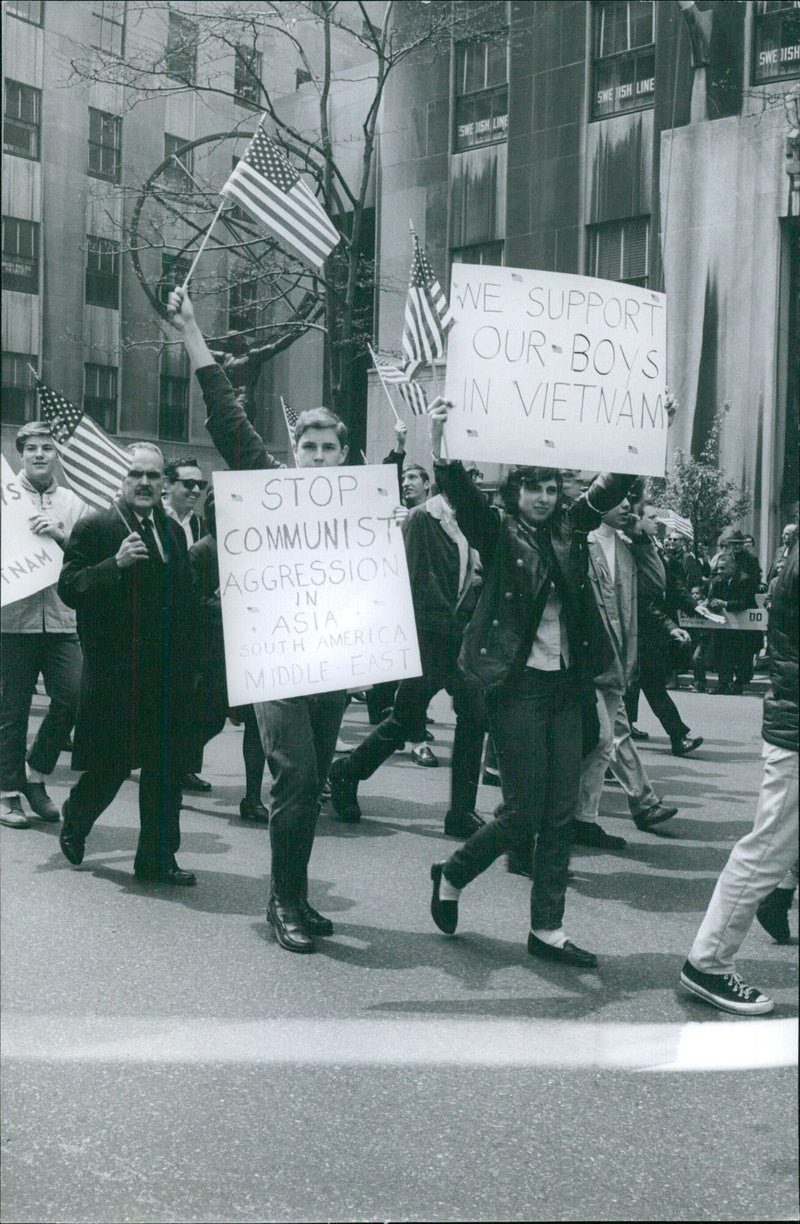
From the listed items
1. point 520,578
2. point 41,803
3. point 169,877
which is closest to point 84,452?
point 520,578

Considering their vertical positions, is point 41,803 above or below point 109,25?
below

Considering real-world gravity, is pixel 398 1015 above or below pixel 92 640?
below

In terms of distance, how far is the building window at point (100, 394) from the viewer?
5.02 feet

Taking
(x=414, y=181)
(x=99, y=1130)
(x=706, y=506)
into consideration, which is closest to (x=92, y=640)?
(x=99, y=1130)

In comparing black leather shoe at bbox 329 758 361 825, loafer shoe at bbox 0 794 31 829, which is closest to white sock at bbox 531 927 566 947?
black leather shoe at bbox 329 758 361 825

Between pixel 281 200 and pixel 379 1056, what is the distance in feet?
8.01

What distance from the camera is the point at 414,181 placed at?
5.32 ft

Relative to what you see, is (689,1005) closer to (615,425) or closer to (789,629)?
(615,425)

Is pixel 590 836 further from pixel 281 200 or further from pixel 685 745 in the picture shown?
pixel 281 200

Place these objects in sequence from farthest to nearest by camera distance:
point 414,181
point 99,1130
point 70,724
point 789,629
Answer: point 70,724 → point 99,1130 → point 414,181 → point 789,629

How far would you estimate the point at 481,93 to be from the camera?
1.56 metres

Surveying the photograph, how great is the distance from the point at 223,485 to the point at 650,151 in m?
0.66

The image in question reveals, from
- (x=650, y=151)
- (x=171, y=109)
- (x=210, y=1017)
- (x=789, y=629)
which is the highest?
(x=171, y=109)

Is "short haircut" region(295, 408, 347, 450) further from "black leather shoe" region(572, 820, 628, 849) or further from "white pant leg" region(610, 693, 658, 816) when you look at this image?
"white pant leg" region(610, 693, 658, 816)
